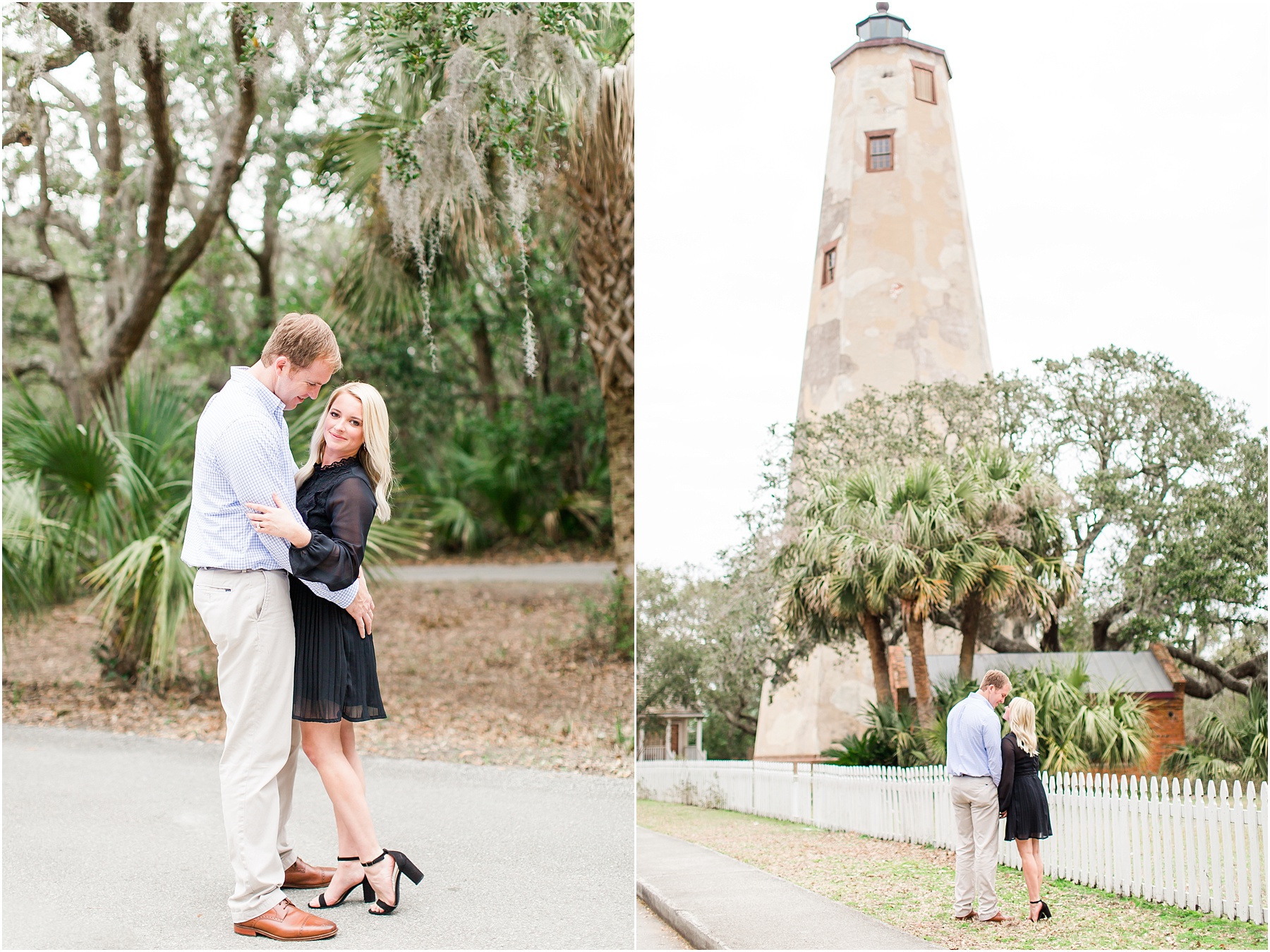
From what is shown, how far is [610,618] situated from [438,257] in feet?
13.5

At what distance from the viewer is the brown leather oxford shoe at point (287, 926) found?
3283 mm

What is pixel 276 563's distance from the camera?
336 cm

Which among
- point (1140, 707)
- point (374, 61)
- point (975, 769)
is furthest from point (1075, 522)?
point (374, 61)

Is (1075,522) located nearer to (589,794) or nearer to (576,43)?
(589,794)

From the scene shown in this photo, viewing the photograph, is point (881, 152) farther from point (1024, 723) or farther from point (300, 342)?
point (300, 342)

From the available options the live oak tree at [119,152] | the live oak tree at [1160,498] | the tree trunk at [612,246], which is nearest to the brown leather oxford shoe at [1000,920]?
the live oak tree at [1160,498]

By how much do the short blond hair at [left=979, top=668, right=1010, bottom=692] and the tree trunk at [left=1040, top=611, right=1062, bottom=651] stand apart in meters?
0.27

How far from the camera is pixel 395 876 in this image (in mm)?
3559

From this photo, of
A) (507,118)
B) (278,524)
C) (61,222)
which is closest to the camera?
(278,524)

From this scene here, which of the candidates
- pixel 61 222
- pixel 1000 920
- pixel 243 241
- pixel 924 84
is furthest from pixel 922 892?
pixel 243 241

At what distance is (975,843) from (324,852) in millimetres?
2811

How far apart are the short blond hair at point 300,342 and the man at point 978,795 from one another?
8.51ft

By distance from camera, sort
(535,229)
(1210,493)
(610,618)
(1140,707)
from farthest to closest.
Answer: (535,229)
(610,618)
(1210,493)
(1140,707)

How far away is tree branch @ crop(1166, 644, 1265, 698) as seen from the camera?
12.9 feet
